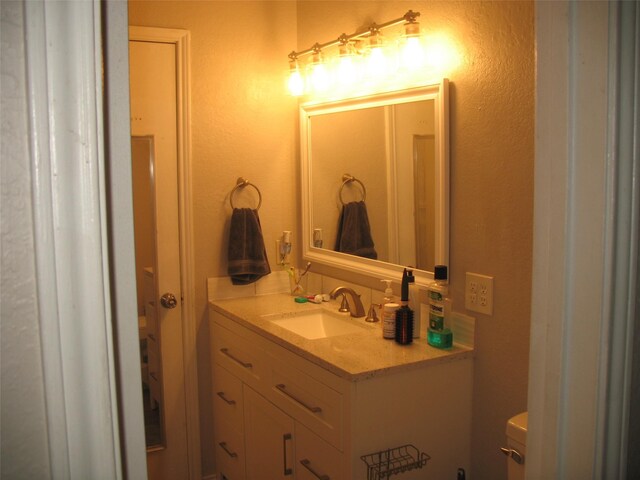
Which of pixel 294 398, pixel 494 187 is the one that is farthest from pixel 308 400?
pixel 494 187

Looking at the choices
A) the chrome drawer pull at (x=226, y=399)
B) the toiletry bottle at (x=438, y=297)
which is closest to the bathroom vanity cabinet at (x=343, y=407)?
the toiletry bottle at (x=438, y=297)

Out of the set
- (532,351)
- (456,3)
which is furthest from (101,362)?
(456,3)

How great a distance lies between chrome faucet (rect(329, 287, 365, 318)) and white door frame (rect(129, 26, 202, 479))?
2.45 feet

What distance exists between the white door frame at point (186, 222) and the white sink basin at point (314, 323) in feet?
1.72

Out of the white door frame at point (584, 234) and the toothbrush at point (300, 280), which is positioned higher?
the white door frame at point (584, 234)

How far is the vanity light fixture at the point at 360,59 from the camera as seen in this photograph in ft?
6.93

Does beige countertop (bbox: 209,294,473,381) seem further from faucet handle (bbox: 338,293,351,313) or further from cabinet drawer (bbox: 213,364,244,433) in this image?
cabinet drawer (bbox: 213,364,244,433)

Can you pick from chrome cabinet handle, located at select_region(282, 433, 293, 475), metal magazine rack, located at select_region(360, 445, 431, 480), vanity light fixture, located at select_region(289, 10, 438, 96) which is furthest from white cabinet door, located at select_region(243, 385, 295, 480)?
vanity light fixture, located at select_region(289, 10, 438, 96)

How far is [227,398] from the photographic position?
270 centimetres

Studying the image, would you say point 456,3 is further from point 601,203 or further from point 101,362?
point 101,362

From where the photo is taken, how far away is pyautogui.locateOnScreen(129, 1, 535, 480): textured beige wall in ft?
5.78

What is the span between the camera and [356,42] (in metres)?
2.45

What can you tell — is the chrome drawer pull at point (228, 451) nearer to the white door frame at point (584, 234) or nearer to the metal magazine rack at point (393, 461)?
the metal magazine rack at point (393, 461)

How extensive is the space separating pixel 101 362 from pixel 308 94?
241 cm
